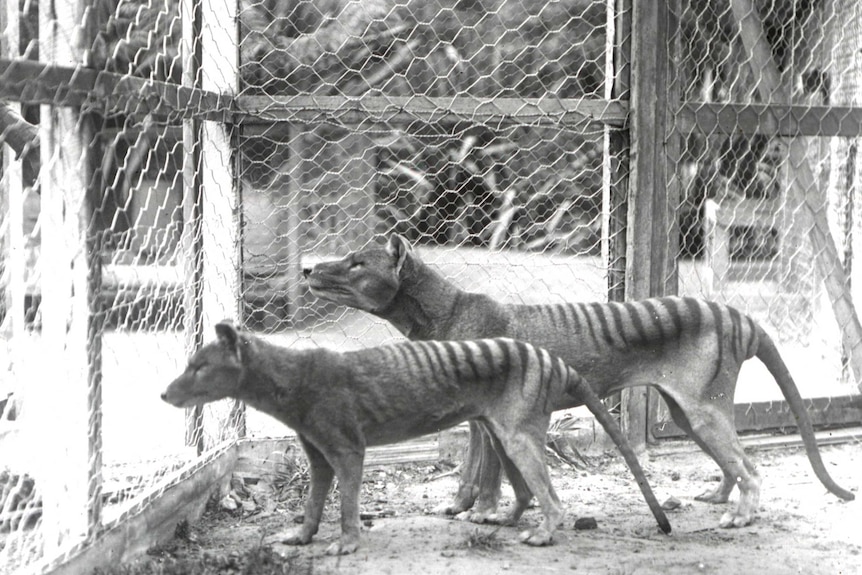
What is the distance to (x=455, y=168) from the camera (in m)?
6.12

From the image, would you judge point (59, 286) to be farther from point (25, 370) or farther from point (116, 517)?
point (25, 370)

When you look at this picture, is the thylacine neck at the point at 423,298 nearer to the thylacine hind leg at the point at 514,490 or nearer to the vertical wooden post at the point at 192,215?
the thylacine hind leg at the point at 514,490

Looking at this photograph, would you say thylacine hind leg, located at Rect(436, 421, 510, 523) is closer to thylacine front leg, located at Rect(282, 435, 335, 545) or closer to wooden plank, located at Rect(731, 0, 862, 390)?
thylacine front leg, located at Rect(282, 435, 335, 545)

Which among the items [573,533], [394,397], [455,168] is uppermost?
[455,168]

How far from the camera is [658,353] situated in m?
4.82

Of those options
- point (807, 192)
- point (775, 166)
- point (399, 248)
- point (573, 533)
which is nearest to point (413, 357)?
point (399, 248)

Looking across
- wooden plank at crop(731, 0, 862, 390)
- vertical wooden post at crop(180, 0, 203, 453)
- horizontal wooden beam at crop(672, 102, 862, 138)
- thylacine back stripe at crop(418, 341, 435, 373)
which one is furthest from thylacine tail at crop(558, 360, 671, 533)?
wooden plank at crop(731, 0, 862, 390)

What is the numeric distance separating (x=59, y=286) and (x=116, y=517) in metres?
0.89

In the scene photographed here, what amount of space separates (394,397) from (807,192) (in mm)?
3093

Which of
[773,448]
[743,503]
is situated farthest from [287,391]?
[773,448]

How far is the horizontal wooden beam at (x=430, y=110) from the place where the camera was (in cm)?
538

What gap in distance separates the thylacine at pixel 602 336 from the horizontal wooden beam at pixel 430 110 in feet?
2.82

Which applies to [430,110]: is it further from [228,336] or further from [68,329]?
[68,329]

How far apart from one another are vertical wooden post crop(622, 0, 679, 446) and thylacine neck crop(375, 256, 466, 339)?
4.09ft
